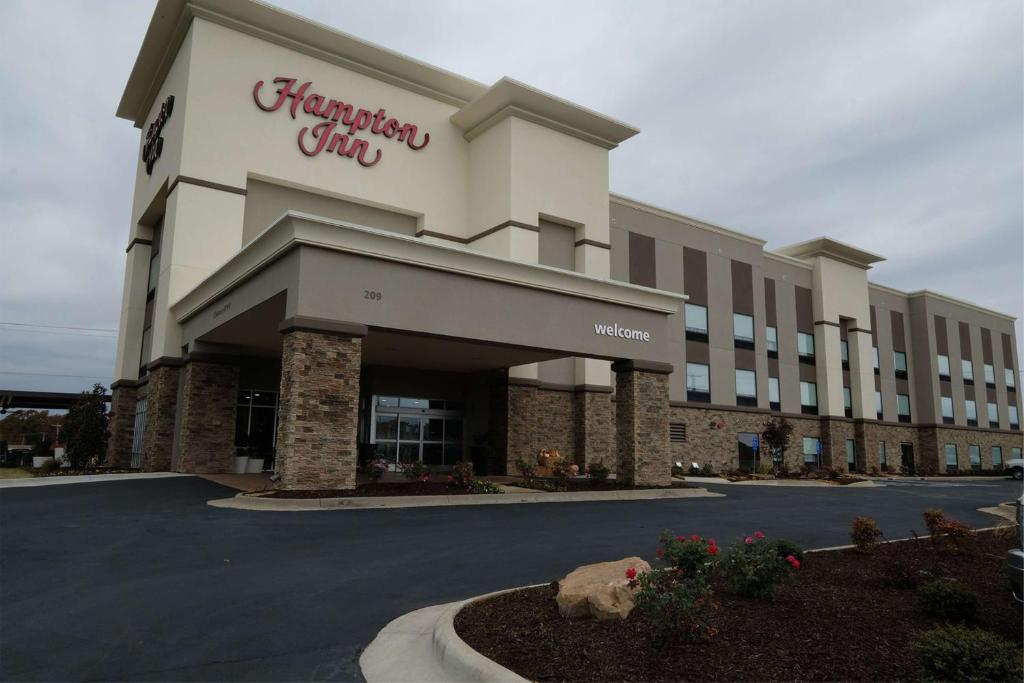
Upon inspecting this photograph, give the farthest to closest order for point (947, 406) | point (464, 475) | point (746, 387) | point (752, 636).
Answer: point (947, 406)
point (746, 387)
point (464, 475)
point (752, 636)

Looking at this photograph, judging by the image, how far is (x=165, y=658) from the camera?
6020 mm

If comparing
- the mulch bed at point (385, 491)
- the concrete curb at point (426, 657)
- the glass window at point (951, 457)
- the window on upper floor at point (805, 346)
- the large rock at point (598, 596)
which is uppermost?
the window on upper floor at point (805, 346)

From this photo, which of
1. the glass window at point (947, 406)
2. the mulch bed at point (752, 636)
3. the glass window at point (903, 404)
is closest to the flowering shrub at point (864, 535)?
the mulch bed at point (752, 636)

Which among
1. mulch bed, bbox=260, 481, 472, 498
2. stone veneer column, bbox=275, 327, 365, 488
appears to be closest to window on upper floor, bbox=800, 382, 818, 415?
mulch bed, bbox=260, 481, 472, 498

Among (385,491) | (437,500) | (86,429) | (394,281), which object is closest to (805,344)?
(394,281)

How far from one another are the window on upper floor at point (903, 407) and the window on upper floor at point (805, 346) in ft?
38.7

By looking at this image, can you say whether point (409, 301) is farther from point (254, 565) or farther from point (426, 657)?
point (426, 657)

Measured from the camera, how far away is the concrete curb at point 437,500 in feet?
48.3

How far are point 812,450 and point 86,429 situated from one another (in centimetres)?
3862

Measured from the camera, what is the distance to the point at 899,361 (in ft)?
174

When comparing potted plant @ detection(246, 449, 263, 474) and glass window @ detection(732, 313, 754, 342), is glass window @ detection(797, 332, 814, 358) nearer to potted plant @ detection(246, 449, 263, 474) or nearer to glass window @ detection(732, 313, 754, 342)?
glass window @ detection(732, 313, 754, 342)

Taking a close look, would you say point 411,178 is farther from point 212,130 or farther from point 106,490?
point 106,490

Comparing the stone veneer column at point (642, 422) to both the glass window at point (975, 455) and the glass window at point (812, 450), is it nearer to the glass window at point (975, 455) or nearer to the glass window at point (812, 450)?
the glass window at point (812, 450)

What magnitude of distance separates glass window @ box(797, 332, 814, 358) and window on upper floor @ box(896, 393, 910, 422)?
1180cm
